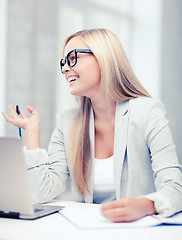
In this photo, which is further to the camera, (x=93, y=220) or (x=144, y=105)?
(x=144, y=105)

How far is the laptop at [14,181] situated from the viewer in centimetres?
89

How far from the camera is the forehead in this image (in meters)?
1.54

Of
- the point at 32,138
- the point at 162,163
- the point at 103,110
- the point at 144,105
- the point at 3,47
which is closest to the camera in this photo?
the point at 162,163

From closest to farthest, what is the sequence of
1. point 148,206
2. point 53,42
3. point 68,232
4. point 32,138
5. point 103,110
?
point 68,232 < point 148,206 < point 32,138 < point 103,110 < point 53,42

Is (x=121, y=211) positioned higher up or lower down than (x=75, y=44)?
lower down

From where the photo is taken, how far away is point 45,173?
140cm

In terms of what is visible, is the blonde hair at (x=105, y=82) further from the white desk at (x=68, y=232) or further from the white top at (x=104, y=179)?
the white desk at (x=68, y=232)

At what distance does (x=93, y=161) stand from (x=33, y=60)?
5.10 ft

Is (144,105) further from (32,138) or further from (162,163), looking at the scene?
(32,138)

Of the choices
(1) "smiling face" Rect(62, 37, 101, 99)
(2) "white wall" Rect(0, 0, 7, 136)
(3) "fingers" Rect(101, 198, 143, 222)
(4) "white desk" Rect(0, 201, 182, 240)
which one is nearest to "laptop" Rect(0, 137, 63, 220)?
(4) "white desk" Rect(0, 201, 182, 240)

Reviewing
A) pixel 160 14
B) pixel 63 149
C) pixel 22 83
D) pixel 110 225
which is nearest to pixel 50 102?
pixel 22 83

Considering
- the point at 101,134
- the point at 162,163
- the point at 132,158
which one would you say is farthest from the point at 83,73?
the point at 162,163

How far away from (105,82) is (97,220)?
75 cm

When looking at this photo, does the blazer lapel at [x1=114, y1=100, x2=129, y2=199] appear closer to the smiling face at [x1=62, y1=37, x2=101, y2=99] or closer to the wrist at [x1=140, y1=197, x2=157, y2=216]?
the smiling face at [x1=62, y1=37, x2=101, y2=99]
